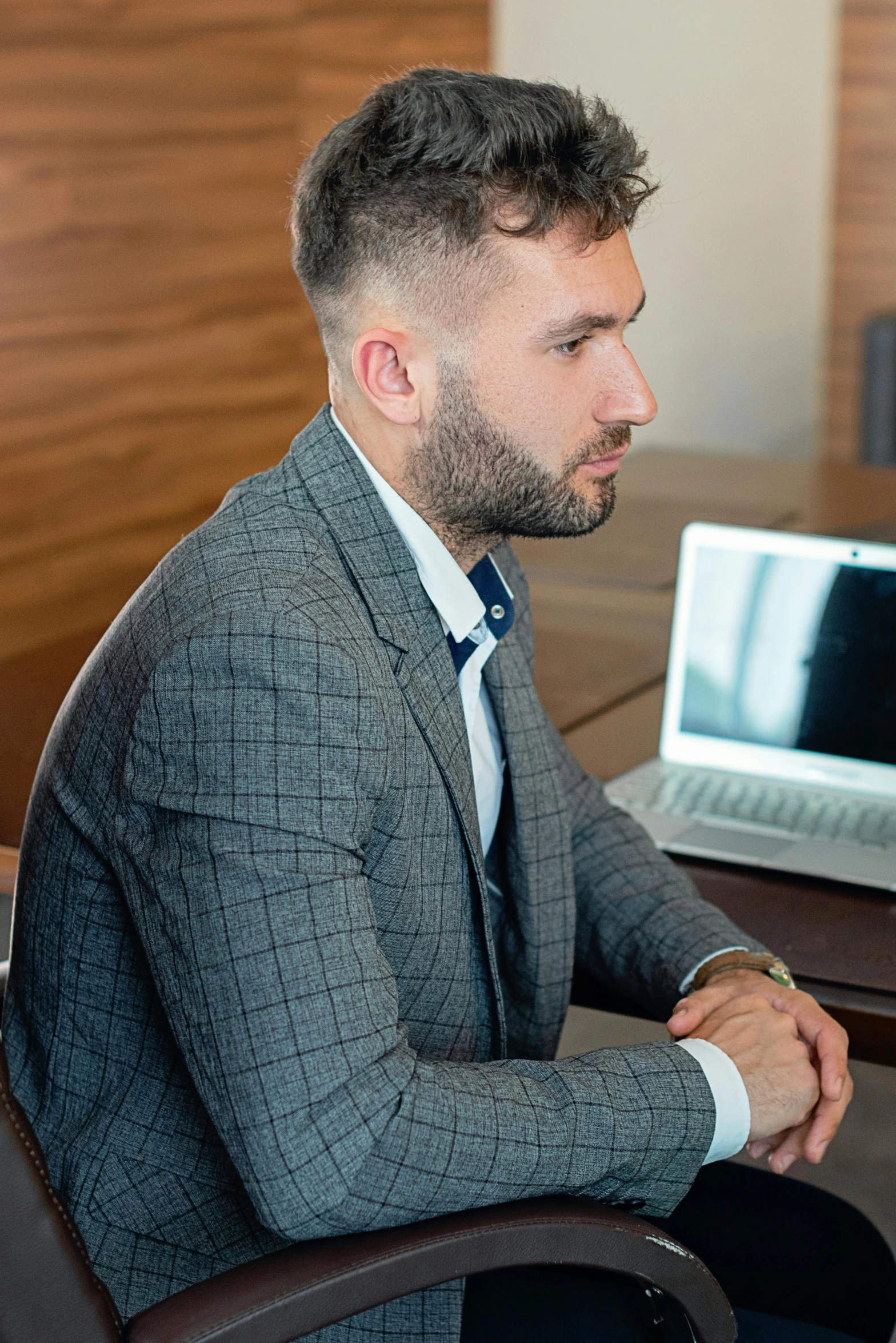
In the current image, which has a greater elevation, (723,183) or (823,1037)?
(723,183)

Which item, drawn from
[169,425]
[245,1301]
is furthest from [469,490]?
[169,425]

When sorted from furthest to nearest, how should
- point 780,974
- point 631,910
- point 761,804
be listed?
point 761,804 → point 631,910 → point 780,974

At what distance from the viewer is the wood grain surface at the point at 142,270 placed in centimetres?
294

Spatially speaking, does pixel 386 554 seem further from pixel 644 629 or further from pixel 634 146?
pixel 644 629

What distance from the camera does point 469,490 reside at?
1221mm

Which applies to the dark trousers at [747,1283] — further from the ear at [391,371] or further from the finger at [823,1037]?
the ear at [391,371]

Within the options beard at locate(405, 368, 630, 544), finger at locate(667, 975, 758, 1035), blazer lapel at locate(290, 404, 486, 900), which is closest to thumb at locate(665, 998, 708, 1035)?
finger at locate(667, 975, 758, 1035)

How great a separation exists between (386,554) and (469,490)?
10 cm

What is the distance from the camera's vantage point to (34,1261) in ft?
3.13

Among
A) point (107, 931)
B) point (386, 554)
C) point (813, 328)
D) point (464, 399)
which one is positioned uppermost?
point (464, 399)

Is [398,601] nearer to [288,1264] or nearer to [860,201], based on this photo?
[288,1264]

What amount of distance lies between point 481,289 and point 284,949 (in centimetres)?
54

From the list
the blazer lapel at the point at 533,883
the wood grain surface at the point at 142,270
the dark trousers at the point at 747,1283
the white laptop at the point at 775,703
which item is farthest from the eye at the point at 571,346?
the wood grain surface at the point at 142,270

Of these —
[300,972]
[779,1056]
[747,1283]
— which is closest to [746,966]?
[779,1056]
